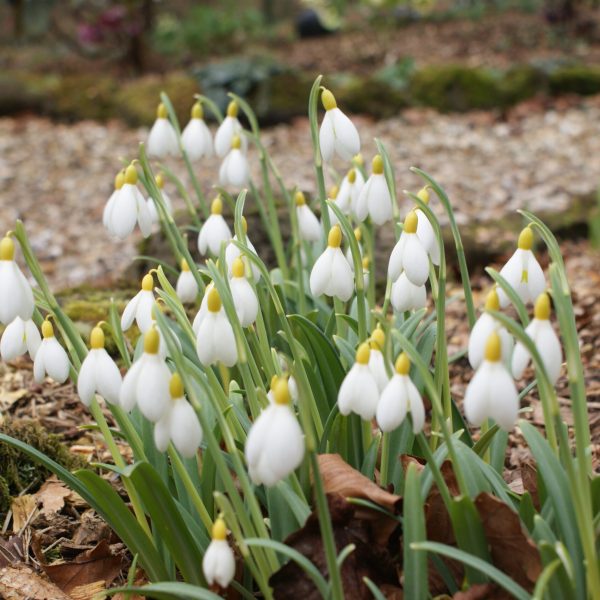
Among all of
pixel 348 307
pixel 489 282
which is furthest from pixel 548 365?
pixel 489 282

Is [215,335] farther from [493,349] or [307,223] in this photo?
[307,223]

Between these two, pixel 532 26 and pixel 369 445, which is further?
pixel 532 26

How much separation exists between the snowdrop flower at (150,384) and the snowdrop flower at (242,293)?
253 mm

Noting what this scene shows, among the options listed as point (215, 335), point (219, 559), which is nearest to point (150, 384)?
point (215, 335)

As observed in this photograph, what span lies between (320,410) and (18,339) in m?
0.64

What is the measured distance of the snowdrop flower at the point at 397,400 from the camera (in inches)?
49.8

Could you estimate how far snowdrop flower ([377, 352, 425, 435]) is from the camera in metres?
1.26

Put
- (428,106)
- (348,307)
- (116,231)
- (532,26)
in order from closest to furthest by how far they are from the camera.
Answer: (116,231)
(348,307)
(428,106)
(532,26)

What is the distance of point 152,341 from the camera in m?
1.29

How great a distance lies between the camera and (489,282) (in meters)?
3.76

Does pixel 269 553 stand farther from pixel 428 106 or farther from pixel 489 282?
pixel 428 106

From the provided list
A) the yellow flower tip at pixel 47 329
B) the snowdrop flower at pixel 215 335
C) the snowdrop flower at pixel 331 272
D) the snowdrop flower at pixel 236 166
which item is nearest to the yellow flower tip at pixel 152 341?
the snowdrop flower at pixel 215 335

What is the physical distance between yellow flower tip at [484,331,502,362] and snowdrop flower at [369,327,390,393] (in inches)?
8.2

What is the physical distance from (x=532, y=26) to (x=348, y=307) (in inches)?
326
